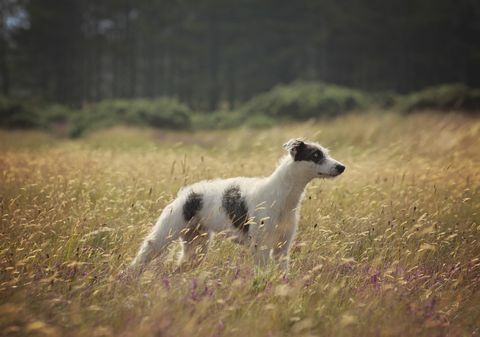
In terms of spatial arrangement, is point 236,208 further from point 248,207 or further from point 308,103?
point 308,103

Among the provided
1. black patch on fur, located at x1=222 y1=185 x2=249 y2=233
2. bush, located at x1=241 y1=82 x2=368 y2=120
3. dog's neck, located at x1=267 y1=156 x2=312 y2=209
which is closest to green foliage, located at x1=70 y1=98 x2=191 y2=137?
bush, located at x1=241 y1=82 x2=368 y2=120

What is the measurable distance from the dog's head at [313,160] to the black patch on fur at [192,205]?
3.66 ft

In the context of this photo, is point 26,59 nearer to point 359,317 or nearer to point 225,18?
point 225,18

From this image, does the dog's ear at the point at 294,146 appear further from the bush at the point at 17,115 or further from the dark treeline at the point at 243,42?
the dark treeline at the point at 243,42

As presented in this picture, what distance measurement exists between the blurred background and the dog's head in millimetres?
28948

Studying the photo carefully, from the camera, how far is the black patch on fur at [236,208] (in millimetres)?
5055

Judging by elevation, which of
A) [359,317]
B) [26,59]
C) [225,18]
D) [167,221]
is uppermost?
[225,18]

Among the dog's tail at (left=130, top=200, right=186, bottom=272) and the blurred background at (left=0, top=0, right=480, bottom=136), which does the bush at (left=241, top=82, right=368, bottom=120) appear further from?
the dog's tail at (left=130, top=200, right=186, bottom=272)

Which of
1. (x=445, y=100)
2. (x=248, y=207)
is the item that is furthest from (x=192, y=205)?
(x=445, y=100)

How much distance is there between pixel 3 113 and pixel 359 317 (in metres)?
25.9

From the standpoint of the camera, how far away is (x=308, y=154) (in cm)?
520

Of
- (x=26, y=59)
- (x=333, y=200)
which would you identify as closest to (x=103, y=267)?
(x=333, y=200)

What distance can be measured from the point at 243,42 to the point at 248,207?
37.2 metres

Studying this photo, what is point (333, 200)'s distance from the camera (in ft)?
21.7
